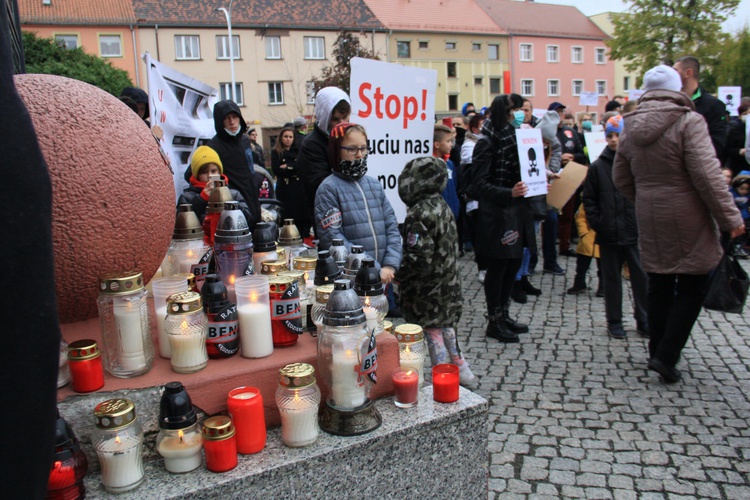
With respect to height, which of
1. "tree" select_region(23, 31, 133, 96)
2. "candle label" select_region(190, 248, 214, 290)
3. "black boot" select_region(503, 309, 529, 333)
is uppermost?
"tree" select_region(23, 31, 133, 96)

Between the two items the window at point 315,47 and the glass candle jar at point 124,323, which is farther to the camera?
the window at point 315,47

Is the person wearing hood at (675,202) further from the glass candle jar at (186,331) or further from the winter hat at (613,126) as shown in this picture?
the glass candle jar at (186,331)

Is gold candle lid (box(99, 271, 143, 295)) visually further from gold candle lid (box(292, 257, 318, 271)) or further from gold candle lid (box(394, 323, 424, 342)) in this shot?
gold candle lid (box(394, 323, 424, 342))

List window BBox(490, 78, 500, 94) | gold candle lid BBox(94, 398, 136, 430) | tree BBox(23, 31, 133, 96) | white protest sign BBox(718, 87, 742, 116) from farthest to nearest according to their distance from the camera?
window BBox(490, 78, 500, 94), tree BBox(23, 31, 133, 96), white protest sign BBox(718, 87, 742, 116), gold candle lid BBox(94, 398, 136, 430)

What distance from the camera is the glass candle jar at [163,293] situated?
79.6 inches

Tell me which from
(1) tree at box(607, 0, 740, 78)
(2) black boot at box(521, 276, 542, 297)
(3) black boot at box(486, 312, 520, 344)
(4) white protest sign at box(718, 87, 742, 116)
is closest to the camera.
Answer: (3) black boot at box(486, 312, 520, 344)

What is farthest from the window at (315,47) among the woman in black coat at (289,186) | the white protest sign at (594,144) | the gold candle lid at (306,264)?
the gold candle lid at (306,264)

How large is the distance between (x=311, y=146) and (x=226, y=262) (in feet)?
8.95

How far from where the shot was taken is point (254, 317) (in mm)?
2004

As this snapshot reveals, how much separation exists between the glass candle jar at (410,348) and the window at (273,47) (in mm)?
43459

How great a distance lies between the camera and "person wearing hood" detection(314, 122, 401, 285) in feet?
12.2

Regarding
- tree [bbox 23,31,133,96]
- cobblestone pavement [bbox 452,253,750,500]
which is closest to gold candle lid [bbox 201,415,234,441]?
cobblestone pavement [bbox 452,253,750,500]

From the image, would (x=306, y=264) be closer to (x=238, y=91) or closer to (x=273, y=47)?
(x=238, y=91)

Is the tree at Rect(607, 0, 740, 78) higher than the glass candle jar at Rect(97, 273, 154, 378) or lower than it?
higher
